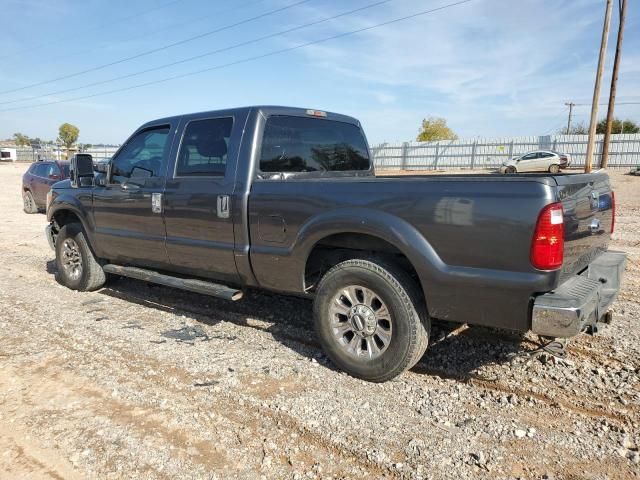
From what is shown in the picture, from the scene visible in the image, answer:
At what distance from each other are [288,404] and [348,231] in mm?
1245

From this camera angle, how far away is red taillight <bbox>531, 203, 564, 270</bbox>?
9.04 feet

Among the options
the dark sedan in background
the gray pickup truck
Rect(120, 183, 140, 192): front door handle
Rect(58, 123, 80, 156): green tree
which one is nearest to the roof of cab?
the gray pickup truck

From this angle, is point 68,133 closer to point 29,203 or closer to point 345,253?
point 29,203

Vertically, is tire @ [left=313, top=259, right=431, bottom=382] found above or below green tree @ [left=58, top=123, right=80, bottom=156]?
below

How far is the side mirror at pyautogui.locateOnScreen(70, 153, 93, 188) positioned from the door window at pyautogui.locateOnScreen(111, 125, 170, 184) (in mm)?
440

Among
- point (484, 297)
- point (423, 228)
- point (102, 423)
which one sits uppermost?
point (423, 228)

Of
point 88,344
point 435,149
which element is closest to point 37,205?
point 88,344

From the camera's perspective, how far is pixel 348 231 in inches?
138

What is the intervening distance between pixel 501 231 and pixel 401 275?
79cm

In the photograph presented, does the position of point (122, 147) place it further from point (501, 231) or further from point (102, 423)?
point (501, 231)

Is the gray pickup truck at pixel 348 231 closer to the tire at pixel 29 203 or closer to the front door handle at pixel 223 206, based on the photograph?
the front door handle at pixel 223 206

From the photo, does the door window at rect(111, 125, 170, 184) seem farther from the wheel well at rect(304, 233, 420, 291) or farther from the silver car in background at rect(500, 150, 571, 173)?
the silver car in background at rect(500, 150, 571, 173)

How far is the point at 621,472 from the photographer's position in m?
2.52

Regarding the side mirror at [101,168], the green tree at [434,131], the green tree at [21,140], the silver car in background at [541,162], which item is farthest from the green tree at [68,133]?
the side mirror at [101,168]
